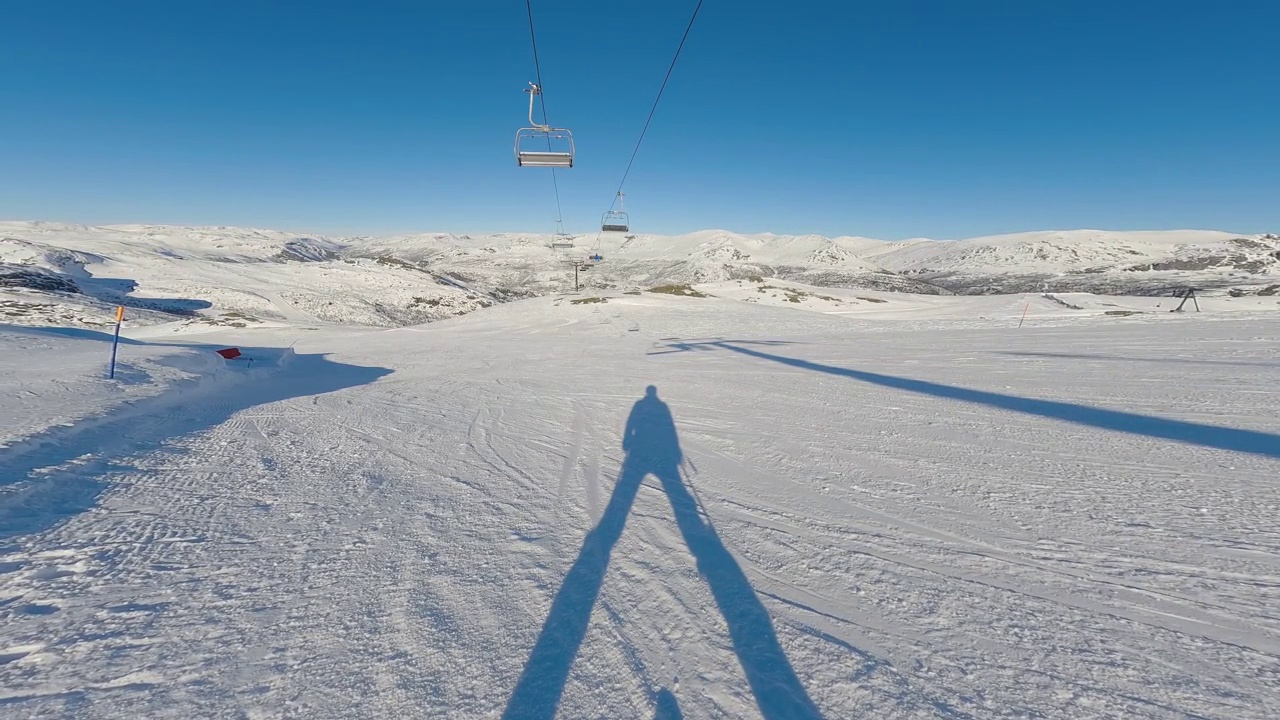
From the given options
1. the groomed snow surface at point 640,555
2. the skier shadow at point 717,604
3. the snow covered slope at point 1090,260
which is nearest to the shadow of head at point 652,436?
the groomed snow surface at point 640,555

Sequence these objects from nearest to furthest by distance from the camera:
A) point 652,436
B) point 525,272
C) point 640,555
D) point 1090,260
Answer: point 640,555 < point 652,436 < point 1090,260 < point 525,272

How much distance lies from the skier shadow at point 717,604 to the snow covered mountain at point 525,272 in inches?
1238

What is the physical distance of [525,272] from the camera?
14188 centimetres

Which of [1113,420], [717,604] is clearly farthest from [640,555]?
[1113,420]

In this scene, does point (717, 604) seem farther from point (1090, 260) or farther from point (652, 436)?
point (1090, 260)

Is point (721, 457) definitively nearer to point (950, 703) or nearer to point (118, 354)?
point (950, 703)

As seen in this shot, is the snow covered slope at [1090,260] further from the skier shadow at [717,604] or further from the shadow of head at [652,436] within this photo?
the skier shadow at [717,604]

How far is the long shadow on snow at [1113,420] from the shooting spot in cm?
519

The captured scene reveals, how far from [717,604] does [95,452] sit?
6064mm

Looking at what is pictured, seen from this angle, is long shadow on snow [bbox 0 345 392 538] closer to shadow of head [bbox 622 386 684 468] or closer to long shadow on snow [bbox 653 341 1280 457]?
shadow of head [bbox 622 386 684 468]

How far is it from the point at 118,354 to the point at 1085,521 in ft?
48.0

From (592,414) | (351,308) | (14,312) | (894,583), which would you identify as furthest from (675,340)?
(351,308)

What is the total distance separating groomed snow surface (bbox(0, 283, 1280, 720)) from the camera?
2283mm

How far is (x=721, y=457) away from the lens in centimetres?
546
